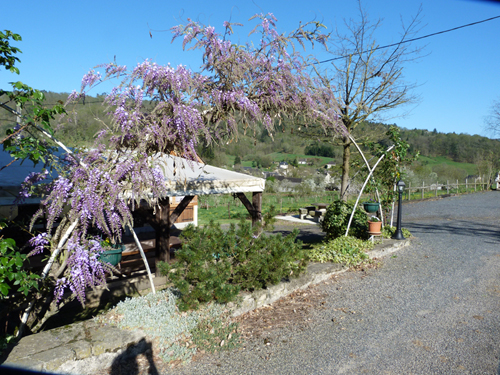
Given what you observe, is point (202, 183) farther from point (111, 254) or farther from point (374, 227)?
point (374, 227)

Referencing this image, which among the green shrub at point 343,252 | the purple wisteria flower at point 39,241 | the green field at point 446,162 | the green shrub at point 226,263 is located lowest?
the green shrub at point 343,252

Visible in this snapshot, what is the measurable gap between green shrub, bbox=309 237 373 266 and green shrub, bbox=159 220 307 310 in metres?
1.63

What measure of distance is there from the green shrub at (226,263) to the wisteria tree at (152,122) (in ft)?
2.50

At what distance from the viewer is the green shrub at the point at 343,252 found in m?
6.52

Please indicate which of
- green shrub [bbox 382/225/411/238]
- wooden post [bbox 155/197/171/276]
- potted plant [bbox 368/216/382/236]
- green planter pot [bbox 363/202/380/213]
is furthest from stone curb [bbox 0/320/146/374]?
green shrub [bbox 382/225/411/238]

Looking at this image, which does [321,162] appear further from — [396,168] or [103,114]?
[103,114]

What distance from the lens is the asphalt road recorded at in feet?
11.0

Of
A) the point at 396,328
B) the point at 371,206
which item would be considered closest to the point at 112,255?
the point at 396,328

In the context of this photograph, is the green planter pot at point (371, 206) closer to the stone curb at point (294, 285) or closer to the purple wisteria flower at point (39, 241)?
the stone curb at point (294, 285)

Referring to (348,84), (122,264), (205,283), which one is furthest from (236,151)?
(205,283)

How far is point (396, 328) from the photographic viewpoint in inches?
161

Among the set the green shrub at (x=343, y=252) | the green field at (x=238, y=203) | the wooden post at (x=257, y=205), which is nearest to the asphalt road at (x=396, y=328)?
the green shrub at (x=343, y=252)

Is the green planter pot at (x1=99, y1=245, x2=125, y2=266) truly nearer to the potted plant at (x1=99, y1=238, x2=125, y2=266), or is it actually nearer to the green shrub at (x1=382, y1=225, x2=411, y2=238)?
the potted plant at (x1=99, y1=238, x2=125, y2=266)

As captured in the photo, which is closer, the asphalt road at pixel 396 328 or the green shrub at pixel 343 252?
the asphalt road at pixel 396 328
